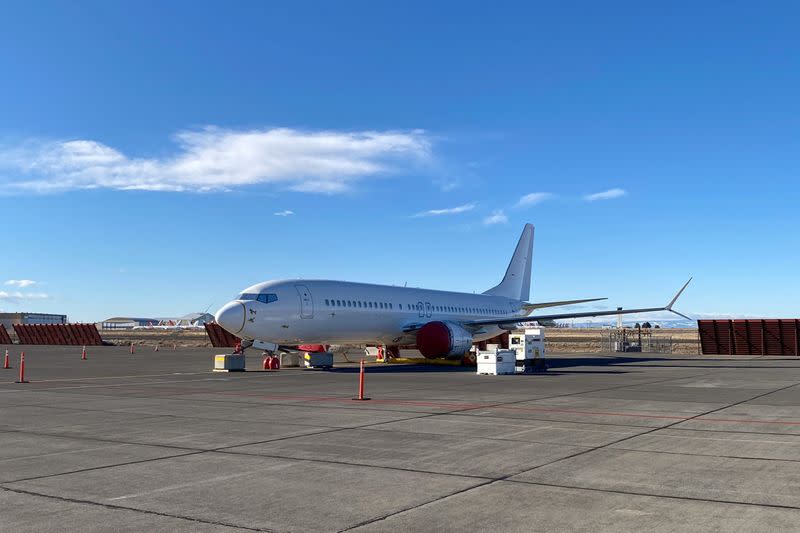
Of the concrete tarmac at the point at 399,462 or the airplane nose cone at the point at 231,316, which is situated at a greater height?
the airplane nose cone at the point at 231,316

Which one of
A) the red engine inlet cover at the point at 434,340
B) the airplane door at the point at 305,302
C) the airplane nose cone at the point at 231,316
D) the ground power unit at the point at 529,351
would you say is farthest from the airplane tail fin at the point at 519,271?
the airplane nose cone at the point at 231,316

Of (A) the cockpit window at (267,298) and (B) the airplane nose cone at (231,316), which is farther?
(A) the cockpit window at (267,298)

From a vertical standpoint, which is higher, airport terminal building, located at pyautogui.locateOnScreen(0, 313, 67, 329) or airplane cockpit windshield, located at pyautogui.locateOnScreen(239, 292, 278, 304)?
airport terminal building, located at pyautogui.locateOnScreen(0, 313, 67, 329)

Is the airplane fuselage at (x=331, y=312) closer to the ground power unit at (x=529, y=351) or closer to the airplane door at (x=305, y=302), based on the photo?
the airplane door at (x=305, y=302)

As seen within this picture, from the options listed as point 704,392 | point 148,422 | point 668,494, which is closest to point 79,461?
point 148,422

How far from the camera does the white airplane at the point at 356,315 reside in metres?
29.3

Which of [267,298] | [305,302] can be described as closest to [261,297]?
[267,298]

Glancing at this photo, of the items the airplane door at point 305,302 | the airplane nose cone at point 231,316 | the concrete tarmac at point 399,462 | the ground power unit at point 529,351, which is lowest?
the concrete tarmac at point 399,462

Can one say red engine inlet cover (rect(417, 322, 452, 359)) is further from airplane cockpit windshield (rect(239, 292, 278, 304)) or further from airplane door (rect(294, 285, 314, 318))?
airplane cockpit windshield (rect(239, 292, 278, 304))

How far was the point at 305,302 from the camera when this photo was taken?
3091cm

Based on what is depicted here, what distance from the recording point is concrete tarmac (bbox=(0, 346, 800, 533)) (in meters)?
6.62

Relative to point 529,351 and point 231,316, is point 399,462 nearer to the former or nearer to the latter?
point 231,316

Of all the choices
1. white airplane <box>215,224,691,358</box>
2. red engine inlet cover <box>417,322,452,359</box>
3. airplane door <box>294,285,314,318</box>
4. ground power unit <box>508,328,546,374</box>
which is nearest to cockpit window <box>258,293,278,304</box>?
white airplane <box>215,224,691,358</box>

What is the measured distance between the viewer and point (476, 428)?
493 inches
